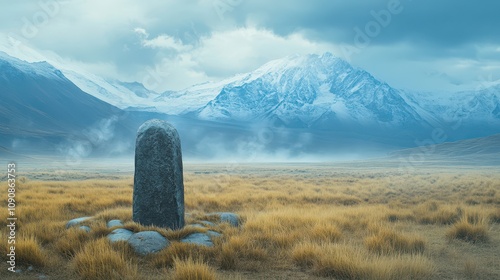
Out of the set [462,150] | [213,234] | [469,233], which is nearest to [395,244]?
[469,233]

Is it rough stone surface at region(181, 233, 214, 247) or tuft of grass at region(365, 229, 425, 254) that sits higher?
rough stone surface at region(181, 233, 214, 247)

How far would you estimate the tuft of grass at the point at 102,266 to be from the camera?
21.1 feet

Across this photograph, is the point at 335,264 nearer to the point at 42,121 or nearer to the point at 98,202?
the point at 98,202

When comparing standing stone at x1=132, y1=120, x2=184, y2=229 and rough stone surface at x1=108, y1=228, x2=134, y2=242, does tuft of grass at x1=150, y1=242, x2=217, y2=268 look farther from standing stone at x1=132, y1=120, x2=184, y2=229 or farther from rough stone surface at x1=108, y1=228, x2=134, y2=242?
standing stone at x1=132, y1=120, x2=184, y2=229

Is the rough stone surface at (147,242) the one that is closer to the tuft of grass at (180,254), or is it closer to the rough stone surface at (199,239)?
the tuft of grass at (180,254)

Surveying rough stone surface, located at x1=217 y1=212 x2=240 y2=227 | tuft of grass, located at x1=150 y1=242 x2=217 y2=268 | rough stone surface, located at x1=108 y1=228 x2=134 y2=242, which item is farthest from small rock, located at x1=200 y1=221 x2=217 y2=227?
tuft of grass, located at x1=150 y1=242 x2=217 y2=268

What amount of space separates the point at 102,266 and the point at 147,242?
158cm

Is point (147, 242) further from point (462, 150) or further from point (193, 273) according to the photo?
point (462, 150)

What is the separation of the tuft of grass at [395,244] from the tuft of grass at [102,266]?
5046mm

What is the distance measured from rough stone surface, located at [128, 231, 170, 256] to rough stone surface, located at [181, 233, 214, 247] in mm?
501

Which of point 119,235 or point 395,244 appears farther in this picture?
point 395,244

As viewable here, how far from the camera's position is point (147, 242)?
322 inches

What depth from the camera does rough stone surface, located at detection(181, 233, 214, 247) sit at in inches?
336

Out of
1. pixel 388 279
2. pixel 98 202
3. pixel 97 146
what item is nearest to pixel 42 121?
pixel 97 146
